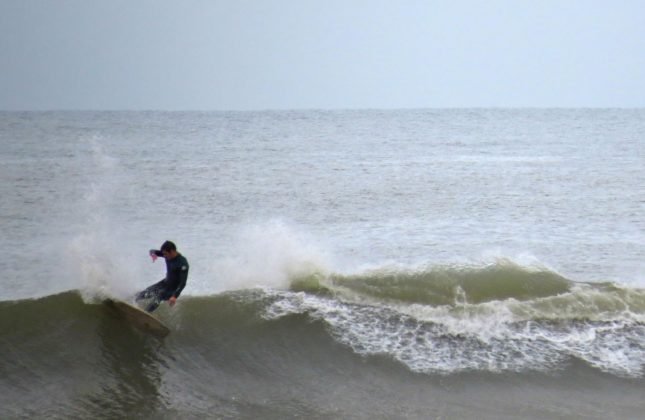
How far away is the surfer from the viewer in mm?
11672

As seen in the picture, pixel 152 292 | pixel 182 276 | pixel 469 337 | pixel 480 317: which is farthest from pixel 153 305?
pixel 480 317

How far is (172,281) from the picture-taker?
39.1 feet

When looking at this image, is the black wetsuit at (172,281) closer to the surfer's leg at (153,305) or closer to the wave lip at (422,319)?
the surfer's leg at (153,305)

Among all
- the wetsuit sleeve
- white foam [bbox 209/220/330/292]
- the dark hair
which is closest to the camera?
the dark hair

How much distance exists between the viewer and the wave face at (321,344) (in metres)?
10.4

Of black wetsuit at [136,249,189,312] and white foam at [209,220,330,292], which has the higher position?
→ black wetsuit at [136,249,189,312]

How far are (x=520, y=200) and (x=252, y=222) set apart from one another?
10.1 m

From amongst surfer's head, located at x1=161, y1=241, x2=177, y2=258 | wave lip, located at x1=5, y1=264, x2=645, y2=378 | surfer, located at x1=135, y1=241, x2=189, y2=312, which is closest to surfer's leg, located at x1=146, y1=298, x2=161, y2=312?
surfer, located at x1=135, y1=241, x2=189, y2=312

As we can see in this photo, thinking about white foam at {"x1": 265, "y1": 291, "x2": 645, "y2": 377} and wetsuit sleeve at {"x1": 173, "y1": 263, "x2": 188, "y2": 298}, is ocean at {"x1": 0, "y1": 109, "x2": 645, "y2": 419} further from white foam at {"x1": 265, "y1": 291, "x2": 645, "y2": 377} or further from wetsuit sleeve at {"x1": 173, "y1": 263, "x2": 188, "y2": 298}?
wetsuit sleeve at {"x1": 173, "y1": 263, "x2": 188, "y2": 298}

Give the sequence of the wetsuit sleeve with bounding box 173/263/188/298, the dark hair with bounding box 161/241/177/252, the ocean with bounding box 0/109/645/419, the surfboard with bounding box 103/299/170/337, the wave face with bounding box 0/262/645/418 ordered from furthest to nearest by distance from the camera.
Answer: the surfboard with bounding box 103/299/170/337 → the wetsuit sleeve with bounding box 173/263/188/298 → the dark hair with bounding box 161/241/177/252 → the ocean with bounding box 0/109/645/419 → the wave face with bounding box 0/262/645/418

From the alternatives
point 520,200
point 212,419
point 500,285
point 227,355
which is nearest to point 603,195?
point 520,200

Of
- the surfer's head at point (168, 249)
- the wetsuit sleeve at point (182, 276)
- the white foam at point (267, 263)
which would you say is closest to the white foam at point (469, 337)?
the white foam at point (267, 263)

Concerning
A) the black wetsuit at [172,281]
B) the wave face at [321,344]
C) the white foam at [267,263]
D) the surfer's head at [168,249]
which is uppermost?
the surfer's head at [168,249]

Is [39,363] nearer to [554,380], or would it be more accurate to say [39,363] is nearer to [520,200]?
[554,380]
